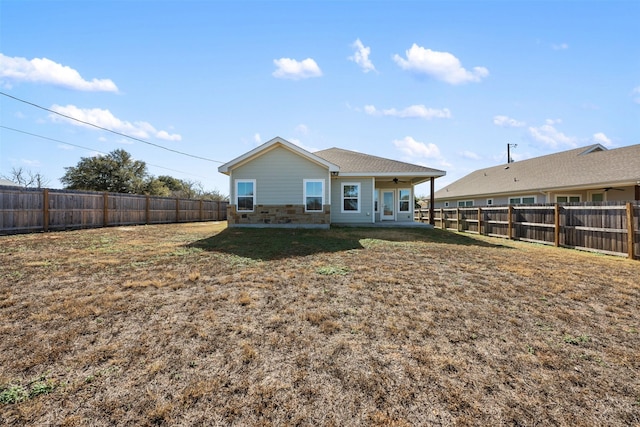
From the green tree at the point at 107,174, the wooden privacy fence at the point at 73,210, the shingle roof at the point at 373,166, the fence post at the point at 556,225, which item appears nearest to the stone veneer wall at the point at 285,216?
the shingle roof at the point at 373,166

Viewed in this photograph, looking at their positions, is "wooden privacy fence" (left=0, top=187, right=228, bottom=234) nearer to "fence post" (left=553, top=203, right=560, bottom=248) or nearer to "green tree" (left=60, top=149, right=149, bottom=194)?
"green tree" (left=60, top=149, right=149, bottom=194)

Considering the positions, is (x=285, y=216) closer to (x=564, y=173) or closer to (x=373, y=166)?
(x=373, y=166)

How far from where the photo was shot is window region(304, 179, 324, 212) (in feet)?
44.0

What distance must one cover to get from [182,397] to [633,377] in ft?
14.3

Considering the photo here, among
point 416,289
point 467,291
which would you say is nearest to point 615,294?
point 467,291

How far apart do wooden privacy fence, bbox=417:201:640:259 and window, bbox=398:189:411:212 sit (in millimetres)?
3895

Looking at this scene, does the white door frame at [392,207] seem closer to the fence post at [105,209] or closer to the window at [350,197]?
the window at [350,197]

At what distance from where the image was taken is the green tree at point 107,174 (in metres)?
31.9

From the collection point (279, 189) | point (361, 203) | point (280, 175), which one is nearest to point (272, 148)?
point (280, 175)

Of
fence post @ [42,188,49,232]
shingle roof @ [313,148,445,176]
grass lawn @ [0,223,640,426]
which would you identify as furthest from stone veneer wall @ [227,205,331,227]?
fence post @ [42,188,49,232]

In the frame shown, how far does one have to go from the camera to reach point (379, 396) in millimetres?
2535

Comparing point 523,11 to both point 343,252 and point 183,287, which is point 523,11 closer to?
point 343,252

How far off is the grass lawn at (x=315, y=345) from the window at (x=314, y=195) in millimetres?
7234

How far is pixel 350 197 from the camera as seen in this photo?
15.3m
